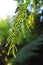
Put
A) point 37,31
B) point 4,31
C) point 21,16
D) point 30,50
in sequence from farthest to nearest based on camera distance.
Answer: point 4,31, point 37,31, point 30,50, point 21,16

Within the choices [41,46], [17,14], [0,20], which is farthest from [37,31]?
[17,14]

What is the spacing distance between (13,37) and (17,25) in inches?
1.6

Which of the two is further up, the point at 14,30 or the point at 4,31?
Result: the point at 4,31


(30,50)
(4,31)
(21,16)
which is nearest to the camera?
(21,16)

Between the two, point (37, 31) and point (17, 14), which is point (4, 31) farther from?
point (17, 14)

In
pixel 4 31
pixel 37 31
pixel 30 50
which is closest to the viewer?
pixel 30 50

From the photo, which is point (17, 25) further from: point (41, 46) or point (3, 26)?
point (3, 26)

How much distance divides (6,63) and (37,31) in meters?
0.88

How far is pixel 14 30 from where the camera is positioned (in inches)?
29.0

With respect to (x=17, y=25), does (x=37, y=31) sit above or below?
above

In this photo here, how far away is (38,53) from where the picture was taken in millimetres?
3859

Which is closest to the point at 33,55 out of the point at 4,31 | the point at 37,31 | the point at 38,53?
the point at 38,53

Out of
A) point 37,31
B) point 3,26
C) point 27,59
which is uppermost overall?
point 3,26

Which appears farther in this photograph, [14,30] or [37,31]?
[37,31]
